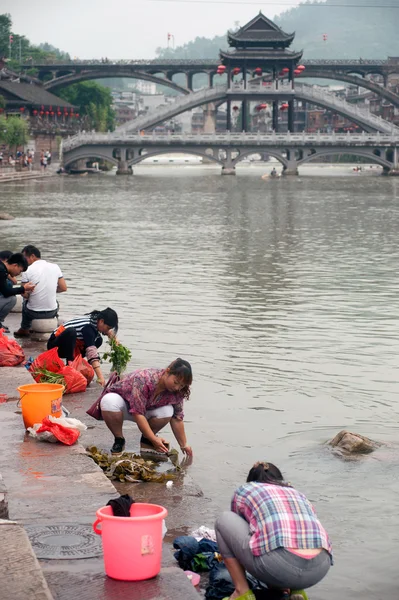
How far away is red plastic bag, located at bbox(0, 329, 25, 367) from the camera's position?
12539mm

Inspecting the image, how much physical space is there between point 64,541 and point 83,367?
16.5 ft

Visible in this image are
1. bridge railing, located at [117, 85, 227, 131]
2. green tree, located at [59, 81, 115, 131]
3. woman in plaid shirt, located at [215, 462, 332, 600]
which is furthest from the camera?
green tree, located at [59, 81, 115, 131]

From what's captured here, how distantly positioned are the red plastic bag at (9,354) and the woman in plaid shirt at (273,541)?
658 centimetres

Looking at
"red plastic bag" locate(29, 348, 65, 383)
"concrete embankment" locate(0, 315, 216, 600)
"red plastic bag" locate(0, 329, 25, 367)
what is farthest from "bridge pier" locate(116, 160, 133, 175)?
"concrete embankment" locate(0, 315, 216, 600)

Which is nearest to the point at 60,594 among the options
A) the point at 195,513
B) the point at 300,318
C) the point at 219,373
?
the point at 195,513

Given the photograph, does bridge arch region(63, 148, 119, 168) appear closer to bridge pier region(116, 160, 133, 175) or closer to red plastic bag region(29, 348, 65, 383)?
bridge pier region(116, 160, 133, 175)

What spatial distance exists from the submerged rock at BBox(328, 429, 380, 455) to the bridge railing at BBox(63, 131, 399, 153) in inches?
3168

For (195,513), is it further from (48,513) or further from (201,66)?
(201,66)

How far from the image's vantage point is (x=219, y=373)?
14.3 m

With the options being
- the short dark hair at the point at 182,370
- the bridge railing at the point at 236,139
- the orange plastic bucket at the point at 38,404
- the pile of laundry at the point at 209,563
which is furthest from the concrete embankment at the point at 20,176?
the pile of laundry at the point at 209,563

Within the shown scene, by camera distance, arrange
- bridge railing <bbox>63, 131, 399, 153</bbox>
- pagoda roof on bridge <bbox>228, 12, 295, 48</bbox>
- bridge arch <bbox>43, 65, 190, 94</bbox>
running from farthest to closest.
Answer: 1. bridge arch <bbox>43, 65, 190, 94</bbox>
2. pagoda roof on bridge <bbox>228, 12, 295, 48</bbox>
3. bridge railing <bbox>63, 131, 399, 153</bbox>

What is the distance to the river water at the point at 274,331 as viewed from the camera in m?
9.35

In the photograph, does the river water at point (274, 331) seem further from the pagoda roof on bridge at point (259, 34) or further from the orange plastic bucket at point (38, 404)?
the pagoda roof on bridge at point (259, 34)

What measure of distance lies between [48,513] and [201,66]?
128883 mm
